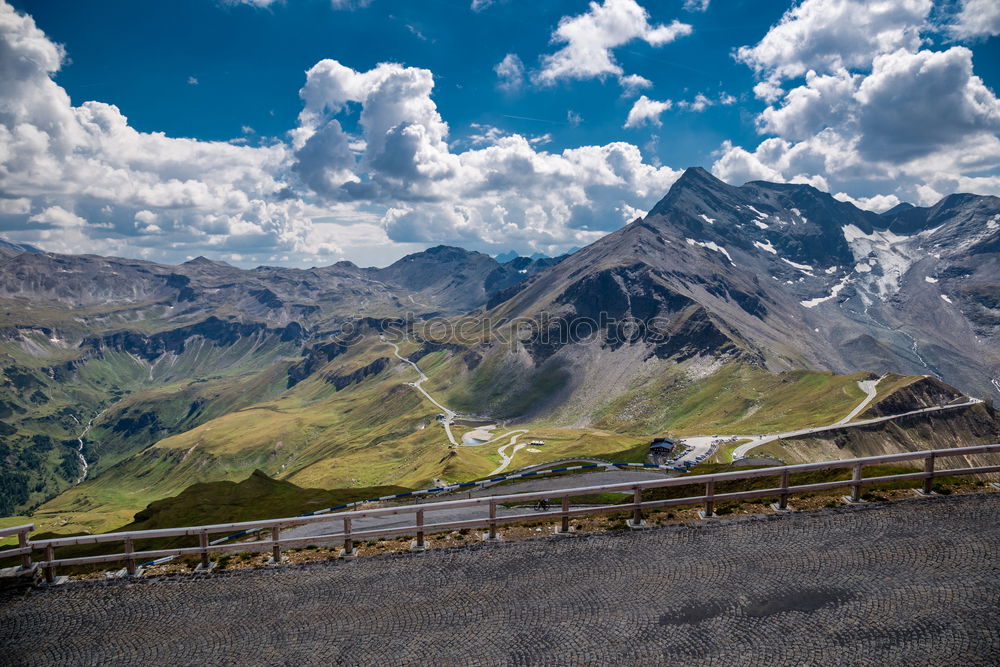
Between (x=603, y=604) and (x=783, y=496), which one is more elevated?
(x=783, y=496)

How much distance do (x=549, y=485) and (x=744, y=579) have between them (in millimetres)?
43729

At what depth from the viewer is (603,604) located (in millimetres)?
16609

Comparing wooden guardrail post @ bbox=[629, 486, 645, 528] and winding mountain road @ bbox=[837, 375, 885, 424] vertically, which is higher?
wooden guardrail post @ bbox=[629, 486, 645, 528]

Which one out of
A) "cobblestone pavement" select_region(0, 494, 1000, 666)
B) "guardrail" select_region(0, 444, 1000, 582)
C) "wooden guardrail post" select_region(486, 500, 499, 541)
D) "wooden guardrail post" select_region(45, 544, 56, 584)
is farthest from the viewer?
"wooden guardrail post" select_region(486, 500, 499, 541)

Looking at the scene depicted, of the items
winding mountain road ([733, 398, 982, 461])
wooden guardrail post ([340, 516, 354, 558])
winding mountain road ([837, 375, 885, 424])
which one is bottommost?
winding mountain road ([733, 398, 982, 461])

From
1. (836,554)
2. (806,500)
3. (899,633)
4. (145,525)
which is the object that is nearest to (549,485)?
(806,500)

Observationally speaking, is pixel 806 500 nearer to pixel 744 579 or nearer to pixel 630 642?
pixel 744 579

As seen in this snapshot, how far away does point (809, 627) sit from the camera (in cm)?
1491

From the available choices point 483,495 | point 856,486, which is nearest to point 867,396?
point 483,495

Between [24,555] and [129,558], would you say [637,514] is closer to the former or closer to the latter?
[129,558]

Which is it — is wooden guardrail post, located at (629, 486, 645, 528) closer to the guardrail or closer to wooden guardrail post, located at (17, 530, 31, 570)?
the guardrail

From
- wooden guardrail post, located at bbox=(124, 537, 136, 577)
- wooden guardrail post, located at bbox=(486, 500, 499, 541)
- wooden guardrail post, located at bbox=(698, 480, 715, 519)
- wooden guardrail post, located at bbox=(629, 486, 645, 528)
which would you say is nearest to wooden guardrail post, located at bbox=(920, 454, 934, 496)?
wooden guardrail post, located at bbox=(698, 480, 715, 519)

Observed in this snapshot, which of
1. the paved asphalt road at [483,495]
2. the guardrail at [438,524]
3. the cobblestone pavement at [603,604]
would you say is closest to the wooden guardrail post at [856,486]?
the guardrail at [438,524]

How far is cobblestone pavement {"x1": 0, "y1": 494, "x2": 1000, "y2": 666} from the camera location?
1462cm
